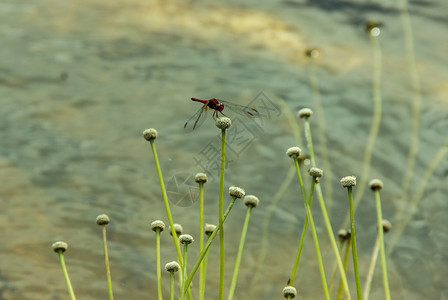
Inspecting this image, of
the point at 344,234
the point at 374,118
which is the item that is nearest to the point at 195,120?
the point at 374,118

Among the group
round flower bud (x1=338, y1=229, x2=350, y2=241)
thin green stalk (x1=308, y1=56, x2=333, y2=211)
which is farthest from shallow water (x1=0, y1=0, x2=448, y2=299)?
round flower bud (x1=338, y1=229, x2=350, y2=241)

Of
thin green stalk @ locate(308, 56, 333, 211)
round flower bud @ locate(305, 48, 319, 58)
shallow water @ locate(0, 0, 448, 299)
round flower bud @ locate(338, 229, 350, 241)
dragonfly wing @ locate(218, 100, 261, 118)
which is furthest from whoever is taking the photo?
round flower bud @ locate(305, 48, 319, 58)

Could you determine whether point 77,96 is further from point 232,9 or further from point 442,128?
point 442,128

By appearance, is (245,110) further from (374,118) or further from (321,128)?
(374,118)

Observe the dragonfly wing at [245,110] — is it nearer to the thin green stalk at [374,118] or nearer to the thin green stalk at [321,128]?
the thin green stalk at [321,128]

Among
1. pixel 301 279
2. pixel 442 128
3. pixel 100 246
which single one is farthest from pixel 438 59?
pixel 100 246

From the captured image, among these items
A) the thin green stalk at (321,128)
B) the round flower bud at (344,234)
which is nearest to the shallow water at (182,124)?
the thin green stalk at (321,128)

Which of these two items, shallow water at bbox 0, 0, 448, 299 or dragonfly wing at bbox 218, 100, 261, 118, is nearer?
shallow water at bbox 0, 0, 448, 299

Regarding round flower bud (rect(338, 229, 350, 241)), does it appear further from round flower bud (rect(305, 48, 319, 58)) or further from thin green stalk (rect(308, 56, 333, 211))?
round flower bud (rect(305, 48, 319, 58))
